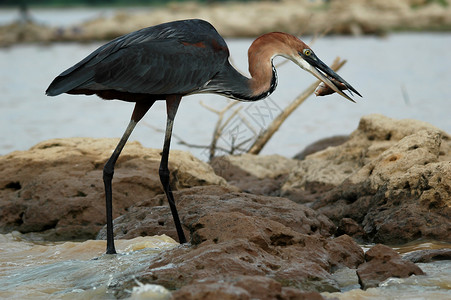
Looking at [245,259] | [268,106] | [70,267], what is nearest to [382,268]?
[245,259]

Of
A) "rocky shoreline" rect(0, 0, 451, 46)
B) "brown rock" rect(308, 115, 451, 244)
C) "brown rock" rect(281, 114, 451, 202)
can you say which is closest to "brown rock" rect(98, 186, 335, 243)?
"brown rock" rect(308, 115, 451, 244)

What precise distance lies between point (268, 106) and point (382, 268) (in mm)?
5512

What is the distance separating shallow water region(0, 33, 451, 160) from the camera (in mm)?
15938

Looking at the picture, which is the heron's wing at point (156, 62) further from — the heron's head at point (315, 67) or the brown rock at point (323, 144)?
the brown rock at point (323, 144)

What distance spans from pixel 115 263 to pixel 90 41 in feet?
149

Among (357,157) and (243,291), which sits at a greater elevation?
(357,157)

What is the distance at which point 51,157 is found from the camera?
855 centimetres

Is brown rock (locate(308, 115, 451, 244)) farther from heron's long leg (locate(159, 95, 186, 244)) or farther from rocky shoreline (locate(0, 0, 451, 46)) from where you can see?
rocky shoreline (locate(0, 0, 451, 46))

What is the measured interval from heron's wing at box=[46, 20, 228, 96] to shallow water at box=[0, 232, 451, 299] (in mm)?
1272

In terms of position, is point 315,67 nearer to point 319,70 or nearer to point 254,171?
point 319,70

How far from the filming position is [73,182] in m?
7.80

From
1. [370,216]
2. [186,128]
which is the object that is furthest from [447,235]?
[186,128]

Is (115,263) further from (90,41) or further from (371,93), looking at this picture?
(90,41)

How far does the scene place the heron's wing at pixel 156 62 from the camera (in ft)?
20.3
